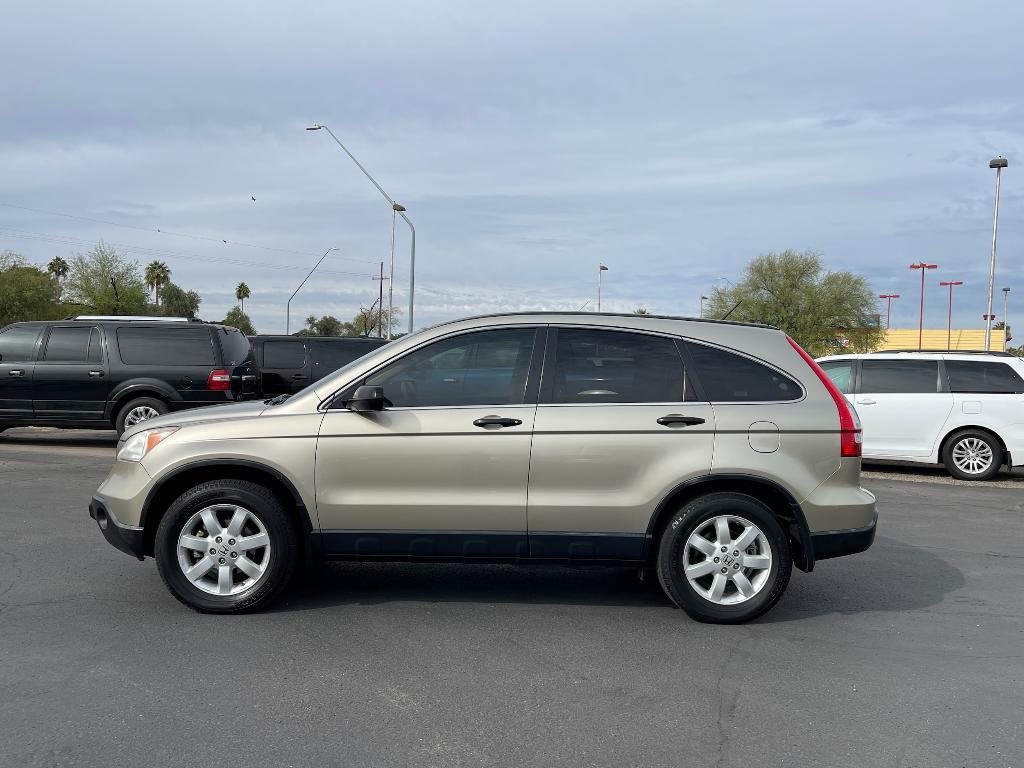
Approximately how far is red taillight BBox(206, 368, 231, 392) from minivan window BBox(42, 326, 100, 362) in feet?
5.52

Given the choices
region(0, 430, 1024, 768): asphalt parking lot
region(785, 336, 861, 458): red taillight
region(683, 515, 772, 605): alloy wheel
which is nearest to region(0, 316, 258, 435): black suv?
region(0, 430, 1024, 768): asphalt parking lot

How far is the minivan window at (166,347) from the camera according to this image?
13.3 m

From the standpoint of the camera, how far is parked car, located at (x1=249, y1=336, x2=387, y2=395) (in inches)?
665

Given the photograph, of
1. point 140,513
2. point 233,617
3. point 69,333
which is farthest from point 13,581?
point 69,333

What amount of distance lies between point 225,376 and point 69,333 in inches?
94.7

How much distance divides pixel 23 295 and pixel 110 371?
139ft

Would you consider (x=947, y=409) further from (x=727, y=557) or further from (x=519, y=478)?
(x=519, y=478)

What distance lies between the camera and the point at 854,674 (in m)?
4.60

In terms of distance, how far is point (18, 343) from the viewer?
13586mm

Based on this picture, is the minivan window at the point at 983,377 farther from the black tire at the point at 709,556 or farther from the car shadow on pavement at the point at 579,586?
the black tire at the point at 709,556

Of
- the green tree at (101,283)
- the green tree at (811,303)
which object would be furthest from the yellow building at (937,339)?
the green tree at (101,283)

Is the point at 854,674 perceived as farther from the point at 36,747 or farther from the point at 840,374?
the point at 840,374

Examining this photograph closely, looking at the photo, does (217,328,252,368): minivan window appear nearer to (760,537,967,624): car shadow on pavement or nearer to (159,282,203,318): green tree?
(760,537,967,624): car shadow on pavement

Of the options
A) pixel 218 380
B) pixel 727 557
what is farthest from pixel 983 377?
pixel 218 380
